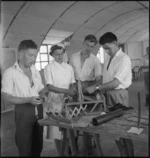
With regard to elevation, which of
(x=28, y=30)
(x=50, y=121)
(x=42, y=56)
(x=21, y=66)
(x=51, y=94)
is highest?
(x=28, y=30)

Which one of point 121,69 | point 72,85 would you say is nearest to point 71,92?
point 72,85

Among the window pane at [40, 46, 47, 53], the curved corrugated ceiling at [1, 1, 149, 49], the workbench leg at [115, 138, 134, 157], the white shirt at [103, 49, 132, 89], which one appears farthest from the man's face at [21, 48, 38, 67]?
the window pane at [40, 46, 47, 53]

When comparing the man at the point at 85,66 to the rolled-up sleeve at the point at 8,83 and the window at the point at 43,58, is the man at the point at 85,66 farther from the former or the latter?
the window at the point at 43,58

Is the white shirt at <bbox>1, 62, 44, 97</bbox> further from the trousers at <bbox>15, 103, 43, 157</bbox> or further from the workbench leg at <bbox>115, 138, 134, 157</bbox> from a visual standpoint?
the workbench leg at <bbox>115, 138, 134, 157</bbox>

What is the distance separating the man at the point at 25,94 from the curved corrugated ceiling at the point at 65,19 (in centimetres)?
107

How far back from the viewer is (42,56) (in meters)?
2.92

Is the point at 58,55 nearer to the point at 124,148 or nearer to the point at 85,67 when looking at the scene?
the point at 85,67

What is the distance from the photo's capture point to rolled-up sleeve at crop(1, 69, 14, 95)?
3.48 ft

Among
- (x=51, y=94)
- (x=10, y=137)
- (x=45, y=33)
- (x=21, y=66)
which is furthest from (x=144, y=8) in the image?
(x=10, y=137)

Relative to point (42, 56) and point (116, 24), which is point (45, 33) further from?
point (116, 24)

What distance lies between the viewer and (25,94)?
1.11 meters

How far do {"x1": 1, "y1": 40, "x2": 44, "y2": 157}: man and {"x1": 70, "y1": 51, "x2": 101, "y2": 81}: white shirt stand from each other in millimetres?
587

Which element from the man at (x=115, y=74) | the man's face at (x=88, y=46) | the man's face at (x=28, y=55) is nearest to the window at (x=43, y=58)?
the man's face at (x=88, y=46)

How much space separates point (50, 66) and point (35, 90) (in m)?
0.48
